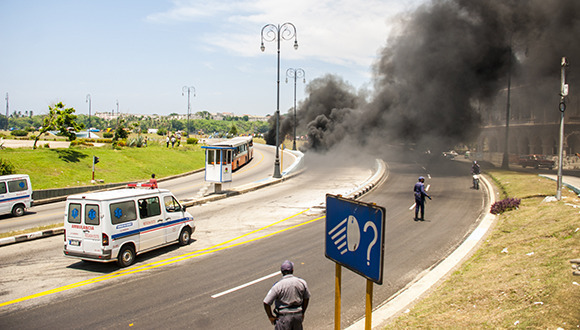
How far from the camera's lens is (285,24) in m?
27.4

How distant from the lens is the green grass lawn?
27047mm

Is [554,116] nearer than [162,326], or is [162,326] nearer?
[162,326]

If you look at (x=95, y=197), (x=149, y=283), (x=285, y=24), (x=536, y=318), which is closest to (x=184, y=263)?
(x=149, y=283)

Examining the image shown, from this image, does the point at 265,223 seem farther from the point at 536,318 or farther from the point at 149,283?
the point at 536,318

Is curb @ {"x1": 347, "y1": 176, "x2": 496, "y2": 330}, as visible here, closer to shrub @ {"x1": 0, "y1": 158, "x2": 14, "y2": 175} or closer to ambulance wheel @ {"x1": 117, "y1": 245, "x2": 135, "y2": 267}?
ambulance wheel @ {"x1": 117, "y1": 245, "x2": 135, "y2": 267}

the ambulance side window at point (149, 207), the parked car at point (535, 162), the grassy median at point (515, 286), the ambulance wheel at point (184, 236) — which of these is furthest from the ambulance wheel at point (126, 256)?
the parked car at point (535, 162)

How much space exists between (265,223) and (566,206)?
36.7 ft

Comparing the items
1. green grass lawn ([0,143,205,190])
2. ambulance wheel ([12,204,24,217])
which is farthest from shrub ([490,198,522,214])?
green grass lawn ([0,143,205,190])

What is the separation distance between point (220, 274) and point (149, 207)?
3060 mm

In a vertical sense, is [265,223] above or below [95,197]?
below

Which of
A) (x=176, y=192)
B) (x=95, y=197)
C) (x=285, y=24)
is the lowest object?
(x=176, y=192)

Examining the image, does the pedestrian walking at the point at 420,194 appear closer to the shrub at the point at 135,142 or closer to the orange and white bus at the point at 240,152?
the orange and white bus at the point at 240,152

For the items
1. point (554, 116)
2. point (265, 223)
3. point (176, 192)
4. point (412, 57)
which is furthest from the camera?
point (554, 116)

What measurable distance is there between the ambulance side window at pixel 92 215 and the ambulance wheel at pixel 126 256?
3.28ft
